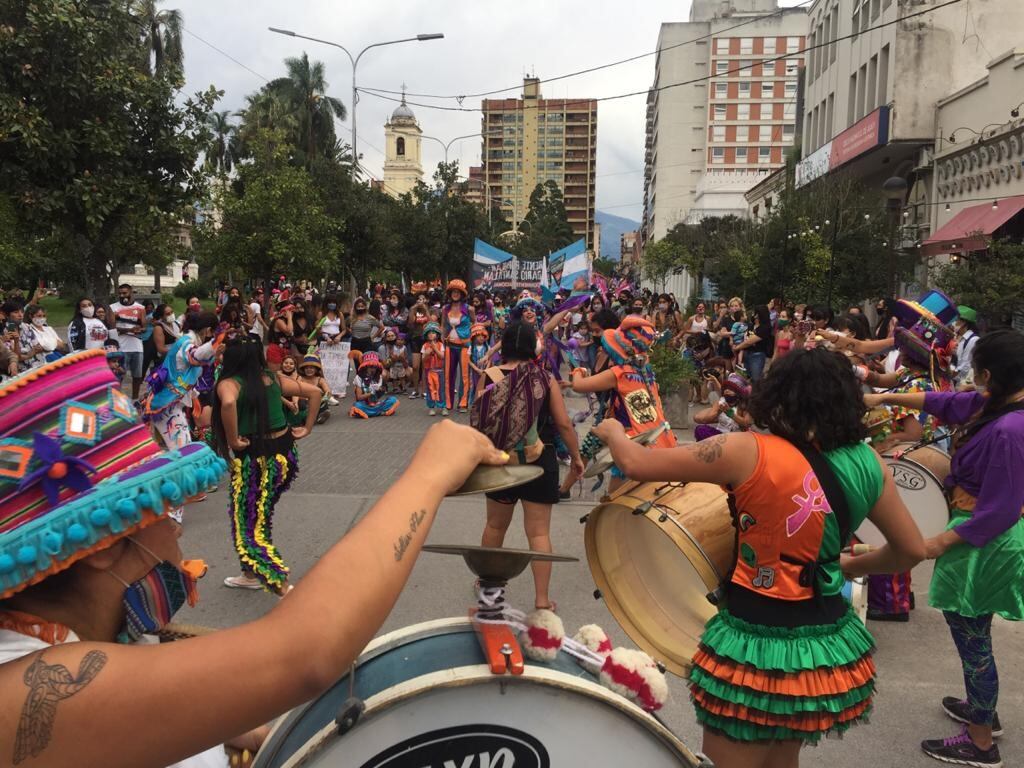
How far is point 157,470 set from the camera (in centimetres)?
125

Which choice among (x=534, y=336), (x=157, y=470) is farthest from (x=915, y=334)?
(x=157, y=470)

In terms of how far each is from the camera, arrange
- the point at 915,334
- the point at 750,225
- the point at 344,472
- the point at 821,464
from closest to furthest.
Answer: the point at 821,464 < the point at 915,334 < the point at 344,472 < the point at 750,225

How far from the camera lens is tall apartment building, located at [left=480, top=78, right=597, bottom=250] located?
154m

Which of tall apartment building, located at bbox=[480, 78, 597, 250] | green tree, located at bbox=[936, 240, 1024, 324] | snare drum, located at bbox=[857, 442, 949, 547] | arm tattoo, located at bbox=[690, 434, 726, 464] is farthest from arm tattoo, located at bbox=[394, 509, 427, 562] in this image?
tall apartment building, located at bbox=[480, 78, 597, 250]

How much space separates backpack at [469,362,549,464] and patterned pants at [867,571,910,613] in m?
2.38

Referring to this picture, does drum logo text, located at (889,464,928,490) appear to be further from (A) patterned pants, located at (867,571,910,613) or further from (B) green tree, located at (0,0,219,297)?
(B) green tree, located at (0,0,219,297)

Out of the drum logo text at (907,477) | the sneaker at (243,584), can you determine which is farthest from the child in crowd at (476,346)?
the drum logo text at (907,477)

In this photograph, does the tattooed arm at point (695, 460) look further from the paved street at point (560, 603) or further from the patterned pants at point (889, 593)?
the patterned pants at point (889, 593)

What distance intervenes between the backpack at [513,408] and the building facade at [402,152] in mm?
85111

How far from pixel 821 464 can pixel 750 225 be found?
30.6 m

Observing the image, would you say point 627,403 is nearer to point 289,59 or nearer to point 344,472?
point 344,472

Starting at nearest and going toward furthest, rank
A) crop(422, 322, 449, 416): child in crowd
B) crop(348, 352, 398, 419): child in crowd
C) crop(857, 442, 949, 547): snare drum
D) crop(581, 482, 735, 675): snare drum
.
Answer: crop(581, 482, 735, 675): snare drum → crop(857, 442, 949, 547): snare drum → crop(348, 352, 398, 419): child in crowd → crop(422, 322, 449, 416): child in crowd

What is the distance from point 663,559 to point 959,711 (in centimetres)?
218

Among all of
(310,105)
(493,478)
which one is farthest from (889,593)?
(310,105)
